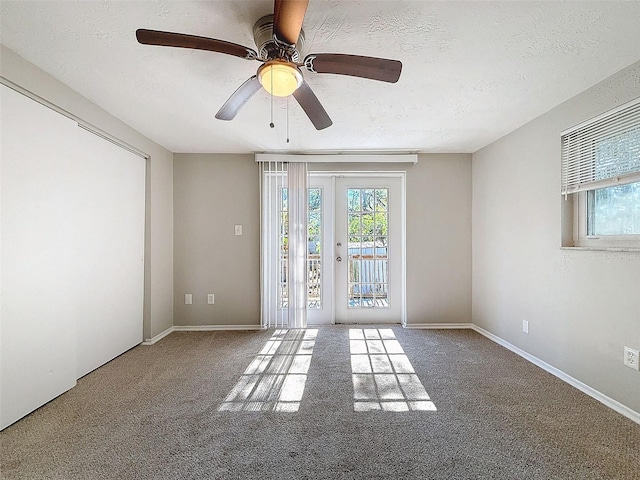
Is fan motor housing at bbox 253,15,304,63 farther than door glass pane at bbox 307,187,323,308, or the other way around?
door glass pane at bbox 307,187,323,308

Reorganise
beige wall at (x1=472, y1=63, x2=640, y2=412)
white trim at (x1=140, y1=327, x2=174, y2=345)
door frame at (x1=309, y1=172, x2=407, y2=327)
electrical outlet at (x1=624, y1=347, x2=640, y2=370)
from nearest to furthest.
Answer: electrical outlet at (x1=624, y1=347, x2=640, y2=370), beige wall at (x1=472, y1=63, x2=640, y2=412), white trim at (x1=140, y1=327, x2=174, y2=345), door frame at (x1=309, y1=172, x2=407, y2=327)

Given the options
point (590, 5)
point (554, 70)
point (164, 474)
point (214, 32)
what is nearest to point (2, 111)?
point (214, 32)

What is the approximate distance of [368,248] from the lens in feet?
13.3

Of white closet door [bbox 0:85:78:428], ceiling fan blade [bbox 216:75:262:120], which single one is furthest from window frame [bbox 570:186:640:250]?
A: white closet door [bbox 0:85:78:428]

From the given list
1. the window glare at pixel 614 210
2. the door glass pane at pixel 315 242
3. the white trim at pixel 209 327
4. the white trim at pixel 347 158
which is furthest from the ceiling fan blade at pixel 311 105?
the white trim at pixel 209 327

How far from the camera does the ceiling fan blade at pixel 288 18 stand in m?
1.20

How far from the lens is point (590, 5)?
146 centimetres

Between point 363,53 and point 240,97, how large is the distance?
780 millimetres

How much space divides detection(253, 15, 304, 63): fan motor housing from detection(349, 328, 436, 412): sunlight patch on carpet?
214 centimetres

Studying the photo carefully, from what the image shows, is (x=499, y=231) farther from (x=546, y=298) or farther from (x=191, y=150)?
(x=191, y=150)

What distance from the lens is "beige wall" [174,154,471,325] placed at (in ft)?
12.7

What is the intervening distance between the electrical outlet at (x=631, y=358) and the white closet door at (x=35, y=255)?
3.76 meters

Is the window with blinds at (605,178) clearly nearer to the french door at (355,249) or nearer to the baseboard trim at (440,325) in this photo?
the baseboard trim at (440,325)

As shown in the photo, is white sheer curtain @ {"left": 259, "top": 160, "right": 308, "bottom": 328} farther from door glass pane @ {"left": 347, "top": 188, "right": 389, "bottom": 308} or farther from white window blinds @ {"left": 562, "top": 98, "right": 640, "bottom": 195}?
white window blinds @ {"left": 562, "top": 98, "right": 640, "bottom": 195}
